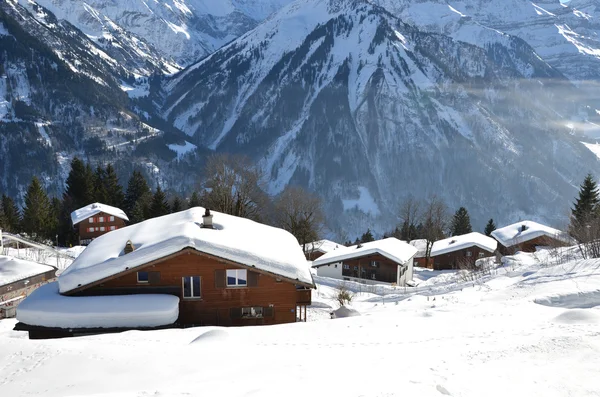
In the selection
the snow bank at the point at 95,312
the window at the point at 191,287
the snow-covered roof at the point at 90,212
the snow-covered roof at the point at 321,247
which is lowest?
the snow bank at the point at 95,312

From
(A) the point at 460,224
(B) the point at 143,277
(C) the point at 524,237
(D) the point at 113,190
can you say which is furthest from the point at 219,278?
(A) the point at 460,224

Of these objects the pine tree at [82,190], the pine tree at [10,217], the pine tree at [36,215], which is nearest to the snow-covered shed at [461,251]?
the pine tree at [36,215]

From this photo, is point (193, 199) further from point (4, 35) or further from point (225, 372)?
point (4, 35)

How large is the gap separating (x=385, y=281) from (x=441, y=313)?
30818mm

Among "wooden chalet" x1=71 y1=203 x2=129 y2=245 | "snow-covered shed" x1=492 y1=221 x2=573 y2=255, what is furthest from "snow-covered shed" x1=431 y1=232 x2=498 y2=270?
"wooden chalet" x1=71 y1=203 x2=129 y2=245

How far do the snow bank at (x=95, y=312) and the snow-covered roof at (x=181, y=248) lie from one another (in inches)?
44.5

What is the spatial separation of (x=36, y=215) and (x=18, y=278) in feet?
102

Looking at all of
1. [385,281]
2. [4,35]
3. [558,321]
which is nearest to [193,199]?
[385,281]

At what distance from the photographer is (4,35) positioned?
194500 mm

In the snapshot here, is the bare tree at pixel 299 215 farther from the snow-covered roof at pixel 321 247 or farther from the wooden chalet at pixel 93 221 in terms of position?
the wooden chalet at pixel 93 221

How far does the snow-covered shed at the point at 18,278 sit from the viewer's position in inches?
1239

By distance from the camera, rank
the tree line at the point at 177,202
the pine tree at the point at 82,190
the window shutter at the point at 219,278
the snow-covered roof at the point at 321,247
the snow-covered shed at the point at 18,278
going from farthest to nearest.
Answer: the pine tree at the point at 82,190, the snow-covered roof at the point at 321,247, the tree line at the point at 177,202, the snow-covered shed at the point at 18,278, the window shutter at the point at 219,278

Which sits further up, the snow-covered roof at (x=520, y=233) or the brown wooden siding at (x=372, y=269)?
the snow-covered roof at (x=520, y=233)

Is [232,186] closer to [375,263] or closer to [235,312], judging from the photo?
[375,263]
